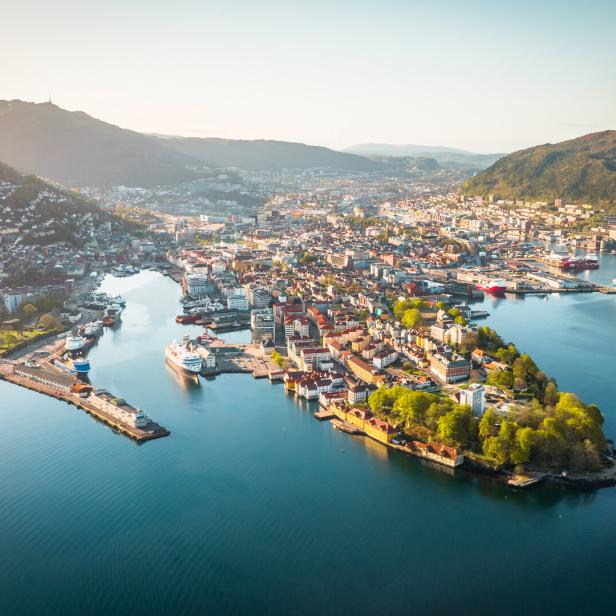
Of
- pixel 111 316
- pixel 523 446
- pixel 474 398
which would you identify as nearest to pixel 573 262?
pixel 474 398

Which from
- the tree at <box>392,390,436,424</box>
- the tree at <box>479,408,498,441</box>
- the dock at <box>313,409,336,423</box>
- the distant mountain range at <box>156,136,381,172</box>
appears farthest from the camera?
the distant mountain range at <box>156,136,381,172</box>

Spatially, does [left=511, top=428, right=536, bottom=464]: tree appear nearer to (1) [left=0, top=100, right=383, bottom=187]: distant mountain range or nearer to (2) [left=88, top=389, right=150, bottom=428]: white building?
(2) [left=88, top=389, right=150, bottom=428]: white building

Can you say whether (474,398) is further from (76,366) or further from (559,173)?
(559,173)

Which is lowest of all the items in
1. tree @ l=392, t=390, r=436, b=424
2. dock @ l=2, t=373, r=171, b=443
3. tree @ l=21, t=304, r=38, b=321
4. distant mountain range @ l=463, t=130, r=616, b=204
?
dock @ l=2, t=373, r=171, b=443

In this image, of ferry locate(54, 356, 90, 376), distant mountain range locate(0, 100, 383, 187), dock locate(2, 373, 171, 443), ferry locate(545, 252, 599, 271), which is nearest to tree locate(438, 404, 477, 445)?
dock locate(2, 373, 171, 443)

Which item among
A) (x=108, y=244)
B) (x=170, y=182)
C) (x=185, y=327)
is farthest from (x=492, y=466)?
(x=170, y=182)

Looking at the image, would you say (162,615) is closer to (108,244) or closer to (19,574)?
(19,574)

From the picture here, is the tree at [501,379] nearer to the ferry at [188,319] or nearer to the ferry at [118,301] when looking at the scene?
the ferry at [188,319]
